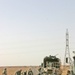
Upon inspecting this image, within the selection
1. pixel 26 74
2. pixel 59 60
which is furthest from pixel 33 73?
pixel 59 60

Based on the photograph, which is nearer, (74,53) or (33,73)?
(74,53)

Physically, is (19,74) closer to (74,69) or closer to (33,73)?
(33,73)

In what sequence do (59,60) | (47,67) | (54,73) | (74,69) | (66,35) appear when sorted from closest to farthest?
(74,69)
(54,73)
(47,67)
(59,60)
(66,35)

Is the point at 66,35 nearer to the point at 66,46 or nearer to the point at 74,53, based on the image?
the point at 66,46

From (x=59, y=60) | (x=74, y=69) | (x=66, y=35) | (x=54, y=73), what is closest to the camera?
(x=74, y=69)

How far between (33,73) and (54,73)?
462cm

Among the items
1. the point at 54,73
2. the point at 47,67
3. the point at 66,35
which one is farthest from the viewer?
A: the point at 66,35

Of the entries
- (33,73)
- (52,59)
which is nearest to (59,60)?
(52,59)

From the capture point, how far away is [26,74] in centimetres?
3100

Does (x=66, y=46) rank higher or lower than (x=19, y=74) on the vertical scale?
higher

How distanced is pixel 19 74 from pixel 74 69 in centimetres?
979

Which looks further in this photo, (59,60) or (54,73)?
(59,60)

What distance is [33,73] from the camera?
30500 millimetres

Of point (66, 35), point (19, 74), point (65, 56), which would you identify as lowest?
point (19, 74)
